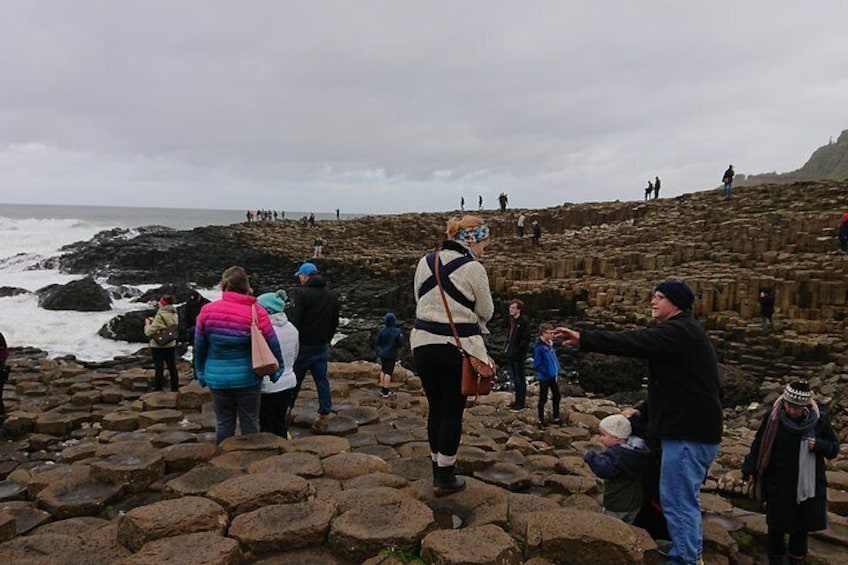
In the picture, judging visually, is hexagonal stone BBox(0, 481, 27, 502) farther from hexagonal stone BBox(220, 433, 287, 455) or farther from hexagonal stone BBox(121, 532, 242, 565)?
hexagonal stone BBox(121, 532, 242, 565)

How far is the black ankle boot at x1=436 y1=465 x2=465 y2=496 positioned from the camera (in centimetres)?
459

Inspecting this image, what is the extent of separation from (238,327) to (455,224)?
2.61 m

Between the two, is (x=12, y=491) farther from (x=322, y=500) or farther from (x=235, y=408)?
(x=322, y=500)

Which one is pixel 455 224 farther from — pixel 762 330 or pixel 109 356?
pixel 109 356

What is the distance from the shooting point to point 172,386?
10914 millimetres

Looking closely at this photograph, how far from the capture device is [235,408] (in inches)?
239

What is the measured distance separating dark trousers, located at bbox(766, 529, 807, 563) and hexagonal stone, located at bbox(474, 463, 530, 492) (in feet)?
6.82

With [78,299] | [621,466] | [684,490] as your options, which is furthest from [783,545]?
[78,299]

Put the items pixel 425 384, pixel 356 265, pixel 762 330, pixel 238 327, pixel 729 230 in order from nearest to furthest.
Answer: pixel 425 384
pixel 238 327
pixel 762 330
pixel 729 230
pixel 356 265

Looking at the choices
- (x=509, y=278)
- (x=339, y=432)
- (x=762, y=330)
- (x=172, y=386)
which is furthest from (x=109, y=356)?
(x=762, y=330)

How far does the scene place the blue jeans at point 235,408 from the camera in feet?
19.3

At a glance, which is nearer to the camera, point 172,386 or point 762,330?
point 172,386

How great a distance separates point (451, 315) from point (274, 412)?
3.43 metres

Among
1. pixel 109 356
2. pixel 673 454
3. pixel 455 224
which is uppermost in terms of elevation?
pixel 455 224
